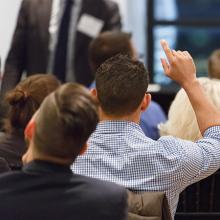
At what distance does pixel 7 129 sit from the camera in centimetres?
305

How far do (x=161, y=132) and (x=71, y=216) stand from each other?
5.51 ft

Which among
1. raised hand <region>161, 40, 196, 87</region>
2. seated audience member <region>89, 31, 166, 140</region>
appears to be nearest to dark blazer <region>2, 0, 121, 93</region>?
seated audience member <region>89, 31, 166, 140</region>

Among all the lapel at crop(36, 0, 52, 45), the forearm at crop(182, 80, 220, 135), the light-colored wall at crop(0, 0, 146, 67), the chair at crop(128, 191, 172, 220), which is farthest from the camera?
the light-colored wall at crop(0, 0, 146, 67)

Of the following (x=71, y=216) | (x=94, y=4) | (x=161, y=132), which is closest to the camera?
(x=71, y=216)

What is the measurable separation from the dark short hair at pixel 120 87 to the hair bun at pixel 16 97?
2.34ft

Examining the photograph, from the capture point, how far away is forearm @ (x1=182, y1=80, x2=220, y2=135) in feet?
8.07

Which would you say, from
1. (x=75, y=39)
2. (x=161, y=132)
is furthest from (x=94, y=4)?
(x=161, y=132)

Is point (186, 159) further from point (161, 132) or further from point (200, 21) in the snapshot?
point (200, 21)

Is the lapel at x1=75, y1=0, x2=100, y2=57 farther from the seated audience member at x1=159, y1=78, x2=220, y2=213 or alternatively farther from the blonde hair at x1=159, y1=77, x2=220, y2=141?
the blonde hair at x1=159, y1=77, x2=220, y2=141

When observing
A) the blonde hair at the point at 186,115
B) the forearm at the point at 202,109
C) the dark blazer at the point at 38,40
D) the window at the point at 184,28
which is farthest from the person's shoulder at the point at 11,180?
the window at the point at 184,28

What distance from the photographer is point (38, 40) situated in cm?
494

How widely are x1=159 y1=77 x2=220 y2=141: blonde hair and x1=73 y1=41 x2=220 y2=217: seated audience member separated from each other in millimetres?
651

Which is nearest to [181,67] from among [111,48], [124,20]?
[111,48]

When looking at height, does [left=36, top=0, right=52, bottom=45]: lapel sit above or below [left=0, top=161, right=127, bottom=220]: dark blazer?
below
